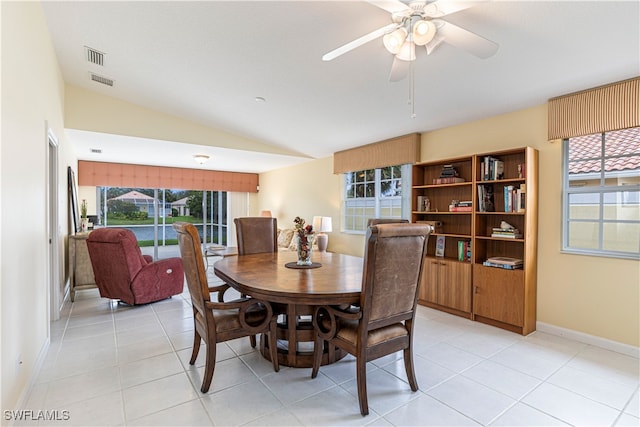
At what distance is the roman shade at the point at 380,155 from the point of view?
168 inches

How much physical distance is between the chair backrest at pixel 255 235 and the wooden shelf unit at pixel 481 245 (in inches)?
75.0

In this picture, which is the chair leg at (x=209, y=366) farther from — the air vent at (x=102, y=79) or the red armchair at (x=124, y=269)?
the air vent at (x=102, y=79)

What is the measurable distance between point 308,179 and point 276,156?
35.3 inches

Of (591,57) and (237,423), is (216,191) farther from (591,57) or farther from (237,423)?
(591,57)

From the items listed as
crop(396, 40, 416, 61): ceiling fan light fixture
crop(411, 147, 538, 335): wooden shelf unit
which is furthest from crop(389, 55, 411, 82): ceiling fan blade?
crop(411, 147, 538, 335): wooden shelf unit

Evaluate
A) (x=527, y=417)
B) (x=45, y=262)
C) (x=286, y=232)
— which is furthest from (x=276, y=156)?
(x=527, y=417)

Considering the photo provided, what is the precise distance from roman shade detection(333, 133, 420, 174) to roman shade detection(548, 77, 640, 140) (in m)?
1.56

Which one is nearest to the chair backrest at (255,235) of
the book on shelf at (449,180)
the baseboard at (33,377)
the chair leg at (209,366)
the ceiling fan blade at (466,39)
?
the chair leg at (209,366)

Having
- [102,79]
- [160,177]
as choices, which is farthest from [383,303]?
[160,177]

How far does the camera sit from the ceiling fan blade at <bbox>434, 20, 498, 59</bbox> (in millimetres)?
1794

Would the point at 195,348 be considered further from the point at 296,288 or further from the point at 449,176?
the point at 449,176

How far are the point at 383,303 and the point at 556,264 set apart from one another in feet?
7.45

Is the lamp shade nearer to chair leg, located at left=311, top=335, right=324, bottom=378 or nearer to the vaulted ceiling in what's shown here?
the vaulted ceiling

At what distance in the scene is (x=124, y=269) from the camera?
11.9ft
